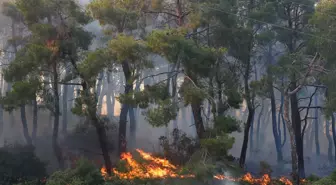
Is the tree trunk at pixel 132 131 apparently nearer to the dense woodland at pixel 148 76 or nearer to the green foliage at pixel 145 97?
the dense woodland at pixel 148 76

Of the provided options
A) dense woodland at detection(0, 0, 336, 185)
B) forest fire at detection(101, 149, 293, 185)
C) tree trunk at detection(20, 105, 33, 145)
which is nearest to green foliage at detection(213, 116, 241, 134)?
dense woodland at detection(0, 0, 336, 185)

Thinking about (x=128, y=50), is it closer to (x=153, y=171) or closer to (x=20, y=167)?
(x=153, y=171)

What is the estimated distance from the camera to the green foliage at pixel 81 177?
1100 centimetres

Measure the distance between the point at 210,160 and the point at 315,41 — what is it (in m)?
6.51

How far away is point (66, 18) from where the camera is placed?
13.8m

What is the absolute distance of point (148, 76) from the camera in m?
12.8

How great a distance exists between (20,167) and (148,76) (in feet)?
19.6

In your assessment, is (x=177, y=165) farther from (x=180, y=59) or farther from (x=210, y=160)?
(x=180, y=59)

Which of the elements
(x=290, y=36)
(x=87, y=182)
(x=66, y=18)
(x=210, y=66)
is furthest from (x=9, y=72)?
(x=290, y=36)

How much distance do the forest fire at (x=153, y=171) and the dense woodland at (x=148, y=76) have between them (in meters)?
0.25

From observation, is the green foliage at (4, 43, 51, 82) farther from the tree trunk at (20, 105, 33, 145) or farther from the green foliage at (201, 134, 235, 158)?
the green foliage at (201, 134, 235, 158)

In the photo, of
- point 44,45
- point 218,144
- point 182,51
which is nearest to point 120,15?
point 44,45

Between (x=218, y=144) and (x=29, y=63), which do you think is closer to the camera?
(x=218, y=144)

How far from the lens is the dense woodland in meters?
12.1
